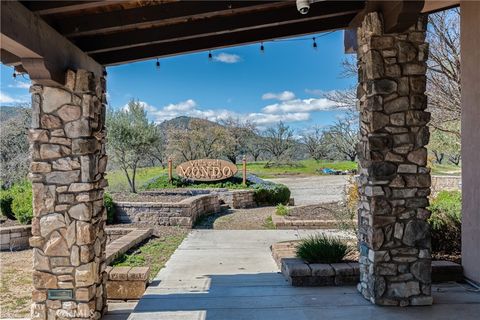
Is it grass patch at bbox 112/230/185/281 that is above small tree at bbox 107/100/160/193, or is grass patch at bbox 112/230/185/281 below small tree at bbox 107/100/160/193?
below

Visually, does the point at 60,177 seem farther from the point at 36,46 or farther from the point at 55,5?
the point at 55,5

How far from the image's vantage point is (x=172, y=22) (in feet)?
13.6

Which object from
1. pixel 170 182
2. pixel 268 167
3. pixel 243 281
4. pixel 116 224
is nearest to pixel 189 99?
pixel 268 167

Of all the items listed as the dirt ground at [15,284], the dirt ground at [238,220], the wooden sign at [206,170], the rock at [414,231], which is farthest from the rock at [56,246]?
the wooden sign at [206,170]

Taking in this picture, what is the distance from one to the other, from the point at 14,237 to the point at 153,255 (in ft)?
11.9

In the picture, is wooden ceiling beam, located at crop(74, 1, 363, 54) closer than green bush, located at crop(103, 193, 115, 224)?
Yes

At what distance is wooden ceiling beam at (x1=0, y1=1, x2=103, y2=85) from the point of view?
2936mm

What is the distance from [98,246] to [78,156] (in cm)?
101

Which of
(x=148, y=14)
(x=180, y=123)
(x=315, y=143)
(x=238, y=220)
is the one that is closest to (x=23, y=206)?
(x=238, y=220)

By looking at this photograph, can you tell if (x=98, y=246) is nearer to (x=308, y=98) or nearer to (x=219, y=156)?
(x=219, y=156)

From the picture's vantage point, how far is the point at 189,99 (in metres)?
30.4

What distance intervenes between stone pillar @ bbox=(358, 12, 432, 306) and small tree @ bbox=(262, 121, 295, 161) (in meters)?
28.5

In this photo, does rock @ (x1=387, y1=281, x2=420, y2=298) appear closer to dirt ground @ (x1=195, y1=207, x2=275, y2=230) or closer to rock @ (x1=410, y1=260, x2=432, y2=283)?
rock @ (x1=410, y1=260, x2=432, y2=283)

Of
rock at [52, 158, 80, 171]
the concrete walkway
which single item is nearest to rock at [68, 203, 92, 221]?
rock at [52, 158, 80, 171]
